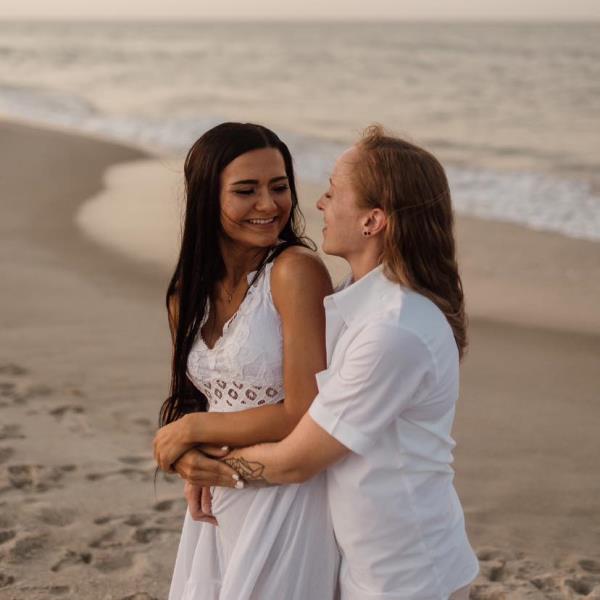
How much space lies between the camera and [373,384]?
6.97 feet

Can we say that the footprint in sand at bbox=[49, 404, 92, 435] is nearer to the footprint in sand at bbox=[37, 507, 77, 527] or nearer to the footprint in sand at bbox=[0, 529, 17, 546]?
the footprint in sand at bbox=[37, 507, 77, 527]

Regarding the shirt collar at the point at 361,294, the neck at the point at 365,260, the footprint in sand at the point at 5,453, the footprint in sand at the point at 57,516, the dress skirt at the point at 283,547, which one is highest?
the neck at the point at 365,260

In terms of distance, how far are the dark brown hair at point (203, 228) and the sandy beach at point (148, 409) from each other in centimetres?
98

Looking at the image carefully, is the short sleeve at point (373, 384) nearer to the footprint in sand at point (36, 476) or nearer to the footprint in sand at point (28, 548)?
the footprint in sand at point (28, 548)

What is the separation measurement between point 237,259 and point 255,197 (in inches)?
8.2

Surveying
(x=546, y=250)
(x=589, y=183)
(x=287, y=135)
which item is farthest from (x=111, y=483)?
(x=287, y=135)

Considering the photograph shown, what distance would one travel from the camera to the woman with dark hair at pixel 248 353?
2445 millimetres

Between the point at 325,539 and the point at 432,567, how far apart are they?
0.29m

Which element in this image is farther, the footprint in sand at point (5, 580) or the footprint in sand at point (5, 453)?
the footprint in sand at point (5, 453)

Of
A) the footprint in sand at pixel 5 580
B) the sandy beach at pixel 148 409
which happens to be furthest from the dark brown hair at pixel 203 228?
the footprint in sand at pixel 5 580

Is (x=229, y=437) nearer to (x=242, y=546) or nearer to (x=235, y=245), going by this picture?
(x=242, y=546)

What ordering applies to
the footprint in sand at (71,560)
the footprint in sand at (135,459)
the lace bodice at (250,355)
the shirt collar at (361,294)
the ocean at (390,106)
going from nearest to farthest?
the shirt collar at (361,294) < the lace bodice at (250,355) < the footprint in sand at (71,560) < the footprint in sand at (135,459) < the ocean at (390,106)

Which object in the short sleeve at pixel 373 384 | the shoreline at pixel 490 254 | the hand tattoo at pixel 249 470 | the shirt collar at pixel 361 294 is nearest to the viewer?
the short sleeve at pixel 373 384

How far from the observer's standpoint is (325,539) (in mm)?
2465
